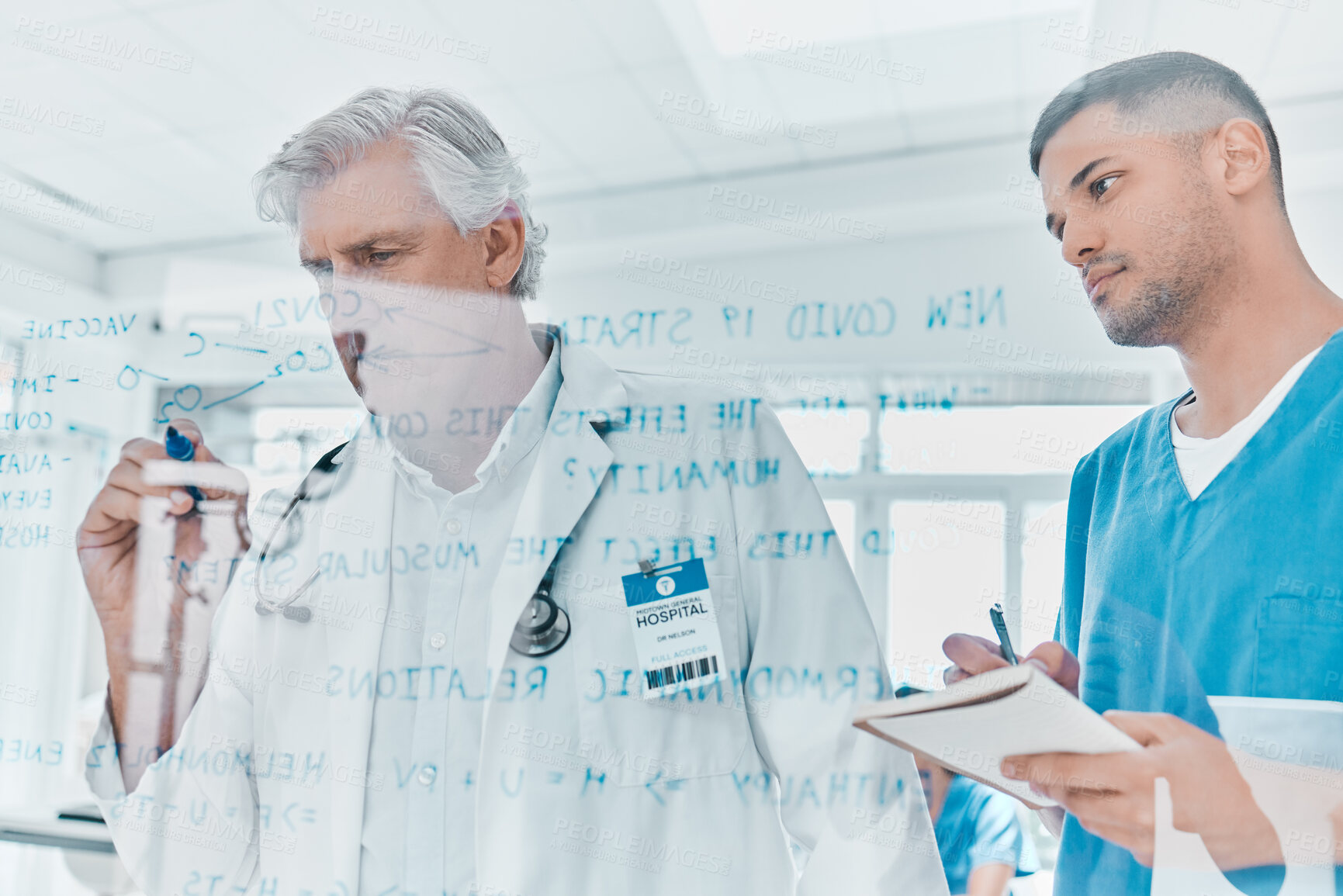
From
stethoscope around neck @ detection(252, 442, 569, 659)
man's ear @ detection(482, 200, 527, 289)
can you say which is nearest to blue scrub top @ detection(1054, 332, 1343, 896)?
stethoscope around neck @ detection(252, 442, 569, 659)

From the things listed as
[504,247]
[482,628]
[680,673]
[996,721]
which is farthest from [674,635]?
[504,247]

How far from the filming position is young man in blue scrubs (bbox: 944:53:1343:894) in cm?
58

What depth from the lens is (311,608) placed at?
2.80 feet

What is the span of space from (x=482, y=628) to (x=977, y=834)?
Result: 448mm

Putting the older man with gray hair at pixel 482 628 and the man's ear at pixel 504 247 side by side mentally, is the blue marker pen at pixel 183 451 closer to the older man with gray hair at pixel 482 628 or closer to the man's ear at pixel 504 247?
the older man with gray hair at pixel 482 628

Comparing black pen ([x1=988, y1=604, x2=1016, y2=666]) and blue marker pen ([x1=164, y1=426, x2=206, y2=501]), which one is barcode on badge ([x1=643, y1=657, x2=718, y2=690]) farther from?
blue marker pen ([x1=164, y1=426, x2=206, y2=501])

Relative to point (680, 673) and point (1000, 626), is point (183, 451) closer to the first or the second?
point (680, 673)

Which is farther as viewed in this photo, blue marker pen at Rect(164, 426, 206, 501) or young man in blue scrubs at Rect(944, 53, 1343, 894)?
blue marker pen at Rect(164, 426, 206, 501)

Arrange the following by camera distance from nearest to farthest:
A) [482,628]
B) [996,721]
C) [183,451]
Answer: [996,721], [482,628], [183,451]

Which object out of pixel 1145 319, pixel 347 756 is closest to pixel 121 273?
pixel 347 756

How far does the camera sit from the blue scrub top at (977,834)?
708mm

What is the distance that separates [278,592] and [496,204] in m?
0.44

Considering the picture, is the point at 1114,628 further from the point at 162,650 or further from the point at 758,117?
the point at 162,650

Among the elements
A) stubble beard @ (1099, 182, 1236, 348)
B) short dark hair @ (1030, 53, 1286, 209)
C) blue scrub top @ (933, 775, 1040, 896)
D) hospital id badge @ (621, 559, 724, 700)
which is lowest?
blue scrub top @ (933, 775, 1040, 896)
